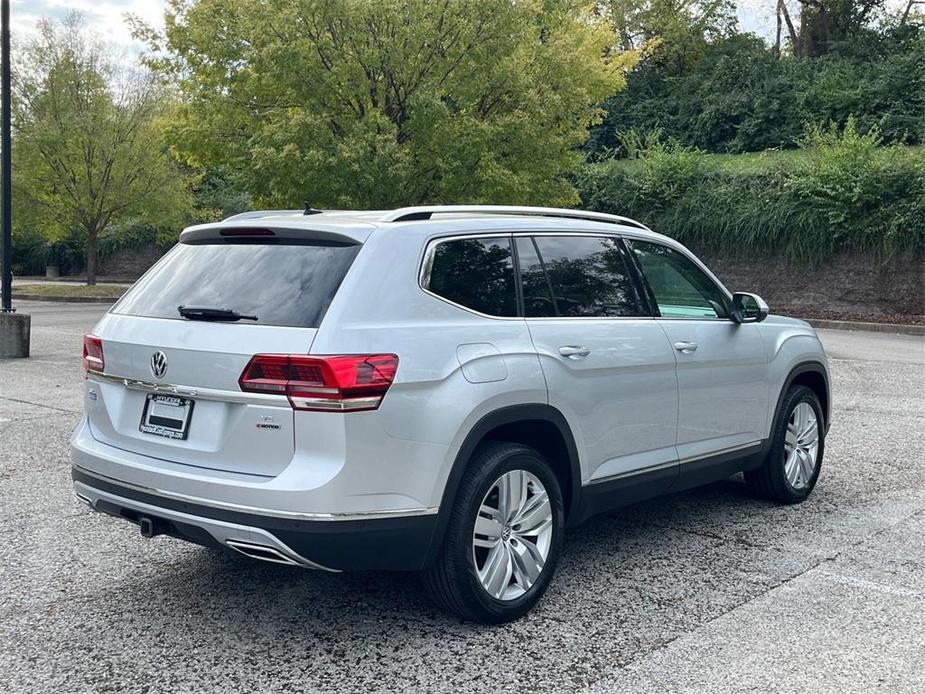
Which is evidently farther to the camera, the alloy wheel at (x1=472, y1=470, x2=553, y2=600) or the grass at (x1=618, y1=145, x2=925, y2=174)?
the grass at (x1=618, y1=145, x2=925, y2=174)

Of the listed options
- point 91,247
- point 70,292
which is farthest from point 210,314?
point 91,247

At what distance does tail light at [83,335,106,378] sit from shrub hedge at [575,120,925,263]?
23.6m

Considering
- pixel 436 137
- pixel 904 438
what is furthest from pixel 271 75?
pixel 904 438

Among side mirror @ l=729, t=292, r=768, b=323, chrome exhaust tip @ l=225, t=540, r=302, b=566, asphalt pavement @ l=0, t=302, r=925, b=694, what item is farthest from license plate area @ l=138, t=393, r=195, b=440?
side mirror @ l=729, t=292, r=768, b=323

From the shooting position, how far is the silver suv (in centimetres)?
371

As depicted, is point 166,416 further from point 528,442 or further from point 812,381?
point 812,381

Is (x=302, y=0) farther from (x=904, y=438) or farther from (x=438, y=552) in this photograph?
(x=438, y=552)

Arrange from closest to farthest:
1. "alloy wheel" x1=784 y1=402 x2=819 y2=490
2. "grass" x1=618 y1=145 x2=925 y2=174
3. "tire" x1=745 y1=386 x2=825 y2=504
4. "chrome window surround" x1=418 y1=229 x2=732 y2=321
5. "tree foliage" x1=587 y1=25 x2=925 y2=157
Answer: "chrome window surround" x1=418 y1=229 x2=732 y2=321
"tire" x1=745 y1=386 x2=825 y2=504
"alloy wheel" x1=784 y1=402 x2=819 y2=490
"grass" x1=618 y1=145 x2=925 y2=174
"tree foliage" x1=587 y1=25 x2=925 y2=157

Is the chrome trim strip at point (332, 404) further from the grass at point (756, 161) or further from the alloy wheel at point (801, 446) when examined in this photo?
the grass at point (756, 161)

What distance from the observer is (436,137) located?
17.7 meters

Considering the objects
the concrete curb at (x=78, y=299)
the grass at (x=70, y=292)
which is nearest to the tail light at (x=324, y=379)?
the concrete curb at (x=78, y=299)

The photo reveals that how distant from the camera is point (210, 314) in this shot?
4.02 metres

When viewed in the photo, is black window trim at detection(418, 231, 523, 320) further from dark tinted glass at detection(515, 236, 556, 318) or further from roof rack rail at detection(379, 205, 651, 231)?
roof rack rail at detection(379, 205, 651, 231)

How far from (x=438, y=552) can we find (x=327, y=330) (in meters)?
1.02
